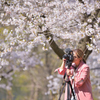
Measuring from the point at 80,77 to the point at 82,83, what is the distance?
0.34 feet

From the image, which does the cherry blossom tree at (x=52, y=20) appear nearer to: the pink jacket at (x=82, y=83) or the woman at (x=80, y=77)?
the woman at (x=80, y=77)

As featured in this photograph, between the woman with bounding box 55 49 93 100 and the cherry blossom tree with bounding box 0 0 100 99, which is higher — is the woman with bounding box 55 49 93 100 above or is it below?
below

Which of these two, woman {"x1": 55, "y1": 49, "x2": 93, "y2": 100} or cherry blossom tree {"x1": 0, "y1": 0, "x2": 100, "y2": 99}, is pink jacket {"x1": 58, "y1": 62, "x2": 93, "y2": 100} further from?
cherry blossom tree {"x1": 0, "y1": 0, "x2": 100, "y2": 99}

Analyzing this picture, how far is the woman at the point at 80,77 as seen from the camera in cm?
366

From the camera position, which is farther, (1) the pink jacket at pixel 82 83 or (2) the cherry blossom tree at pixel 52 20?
(2) the cherry blossom tree at pixel 52 20

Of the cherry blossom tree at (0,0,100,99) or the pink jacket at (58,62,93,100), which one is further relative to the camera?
the cherry blossom tree at (0,0,100,99)

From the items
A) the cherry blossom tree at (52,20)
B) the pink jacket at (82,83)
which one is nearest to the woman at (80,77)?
the pink jacket at (82,83)

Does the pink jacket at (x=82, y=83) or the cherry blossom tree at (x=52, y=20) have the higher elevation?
the cherry blossom tree at (x=52, y=20)

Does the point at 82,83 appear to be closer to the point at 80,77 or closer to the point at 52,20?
the point at 80,77

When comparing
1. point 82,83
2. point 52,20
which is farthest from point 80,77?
point 52,20

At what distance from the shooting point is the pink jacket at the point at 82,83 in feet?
12.0

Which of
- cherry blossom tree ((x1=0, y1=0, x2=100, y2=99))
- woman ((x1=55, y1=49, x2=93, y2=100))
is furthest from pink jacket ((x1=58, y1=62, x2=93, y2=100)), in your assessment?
cherry blossom tree ((x1=0, y1=0, x2=100, y2=99))

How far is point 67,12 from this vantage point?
5.66 metres

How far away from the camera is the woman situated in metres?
3.66
